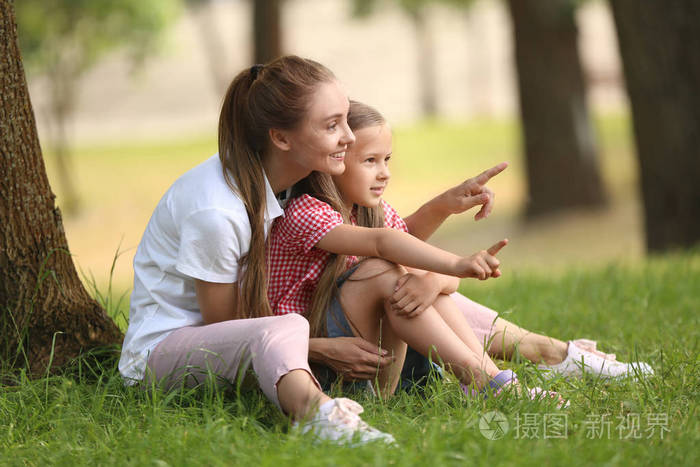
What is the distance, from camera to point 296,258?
3.00m

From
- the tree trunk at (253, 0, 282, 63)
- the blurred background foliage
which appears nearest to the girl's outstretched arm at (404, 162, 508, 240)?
the blurred background foliage

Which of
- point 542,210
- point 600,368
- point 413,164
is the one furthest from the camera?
point 413,164

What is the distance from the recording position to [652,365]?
3.29 m

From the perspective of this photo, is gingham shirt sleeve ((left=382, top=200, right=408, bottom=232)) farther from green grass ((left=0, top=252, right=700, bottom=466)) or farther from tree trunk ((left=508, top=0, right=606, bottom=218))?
tree trunk ((left=508, top=0, right=606, bottom=218))

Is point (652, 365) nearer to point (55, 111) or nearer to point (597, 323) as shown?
point (597, 323)

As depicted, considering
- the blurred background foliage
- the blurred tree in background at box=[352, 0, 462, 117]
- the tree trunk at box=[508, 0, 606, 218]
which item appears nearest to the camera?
the blurred background foliage

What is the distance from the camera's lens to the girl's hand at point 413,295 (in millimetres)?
2754

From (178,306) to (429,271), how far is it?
93 centimetres

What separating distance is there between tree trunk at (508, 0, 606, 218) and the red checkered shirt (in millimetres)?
9004

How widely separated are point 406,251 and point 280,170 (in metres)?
0.62

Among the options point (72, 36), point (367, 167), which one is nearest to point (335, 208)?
point (367, 167)

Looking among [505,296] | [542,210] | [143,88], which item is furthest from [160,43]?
Result: [143,88]

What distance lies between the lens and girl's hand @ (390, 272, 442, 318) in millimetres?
2754

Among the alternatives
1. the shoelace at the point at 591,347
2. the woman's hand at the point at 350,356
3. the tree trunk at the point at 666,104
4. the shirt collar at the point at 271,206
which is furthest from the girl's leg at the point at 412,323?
the tree trunk at the point at 666,104
